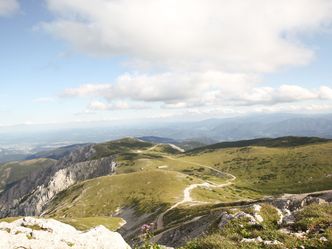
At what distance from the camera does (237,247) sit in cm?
1543

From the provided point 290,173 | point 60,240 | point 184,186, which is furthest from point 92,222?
point 290,173

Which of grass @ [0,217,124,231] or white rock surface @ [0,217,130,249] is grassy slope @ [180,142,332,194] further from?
white rock surface @ [0,217,130,249]

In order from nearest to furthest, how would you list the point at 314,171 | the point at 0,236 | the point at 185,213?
1. the point at 0,236
2. the point at 185,213
3. the point at 314,171

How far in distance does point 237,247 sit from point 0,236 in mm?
13529

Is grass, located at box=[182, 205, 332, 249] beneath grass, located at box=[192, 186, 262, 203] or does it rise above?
above

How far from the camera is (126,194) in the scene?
5212 inches

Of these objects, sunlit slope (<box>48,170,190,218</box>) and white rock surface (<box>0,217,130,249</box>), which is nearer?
white rock surface (<box>0,217,130,249</box>)

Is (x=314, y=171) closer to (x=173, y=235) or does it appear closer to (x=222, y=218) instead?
(x=173, y=235)

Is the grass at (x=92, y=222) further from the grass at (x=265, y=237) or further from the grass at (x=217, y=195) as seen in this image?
the grass at (x=265, y=237)

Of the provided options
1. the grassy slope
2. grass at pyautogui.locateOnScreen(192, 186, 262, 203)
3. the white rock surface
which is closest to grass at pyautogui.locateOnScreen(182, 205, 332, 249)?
the white rock surface

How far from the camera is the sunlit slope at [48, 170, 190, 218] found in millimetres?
115125

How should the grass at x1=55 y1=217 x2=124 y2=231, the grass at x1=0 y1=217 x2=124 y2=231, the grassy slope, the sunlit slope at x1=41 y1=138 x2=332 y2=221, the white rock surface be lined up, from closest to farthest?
1. the white rock surface
2. the grass at x1=0 y1=217 x2=124 y2=231
3. the grass at x1=55 y1=217 x2=124 y2=231
4. the sunlit slope at x1=41 y1=138 x2=332 y2=221
5. the grassy slope

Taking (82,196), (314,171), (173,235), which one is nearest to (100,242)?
(173,235)

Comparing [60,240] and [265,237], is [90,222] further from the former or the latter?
[265,237]
